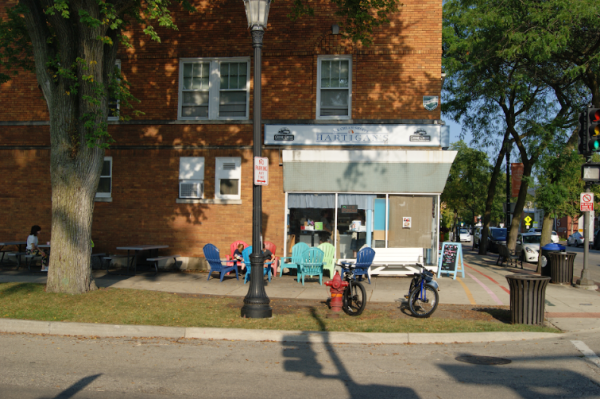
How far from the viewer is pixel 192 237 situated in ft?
51.2

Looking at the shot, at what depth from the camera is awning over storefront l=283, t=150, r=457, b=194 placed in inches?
585

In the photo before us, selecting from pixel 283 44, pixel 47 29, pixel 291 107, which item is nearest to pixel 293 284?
pixel 291 107

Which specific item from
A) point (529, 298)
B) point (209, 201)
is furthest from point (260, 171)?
point (209, 201)

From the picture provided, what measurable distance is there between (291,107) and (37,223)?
9247 millimetres

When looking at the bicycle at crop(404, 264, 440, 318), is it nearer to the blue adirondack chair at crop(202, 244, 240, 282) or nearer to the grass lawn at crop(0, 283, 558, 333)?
the grass lawn at crop(0, 283, 558, 333)

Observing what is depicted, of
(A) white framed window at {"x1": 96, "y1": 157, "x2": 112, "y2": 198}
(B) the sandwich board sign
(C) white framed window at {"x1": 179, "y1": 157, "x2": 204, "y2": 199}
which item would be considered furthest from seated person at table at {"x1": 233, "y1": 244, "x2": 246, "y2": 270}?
(B) the sandwich board sign

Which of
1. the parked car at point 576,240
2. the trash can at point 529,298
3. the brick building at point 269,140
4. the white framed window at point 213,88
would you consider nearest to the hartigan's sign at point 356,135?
the brick building at point 269,140

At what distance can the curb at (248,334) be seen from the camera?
7.84 m

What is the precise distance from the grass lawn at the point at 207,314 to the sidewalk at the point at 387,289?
1.03 meters

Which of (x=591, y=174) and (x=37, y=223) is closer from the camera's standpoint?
(x=591, y=174)

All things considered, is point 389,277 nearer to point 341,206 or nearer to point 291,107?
point 341,206

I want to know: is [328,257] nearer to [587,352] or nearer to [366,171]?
[366,171]

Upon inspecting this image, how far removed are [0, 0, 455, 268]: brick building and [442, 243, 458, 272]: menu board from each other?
0.54 metres

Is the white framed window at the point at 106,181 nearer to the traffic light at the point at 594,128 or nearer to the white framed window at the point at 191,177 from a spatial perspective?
the white framed window at the point at 191,177
